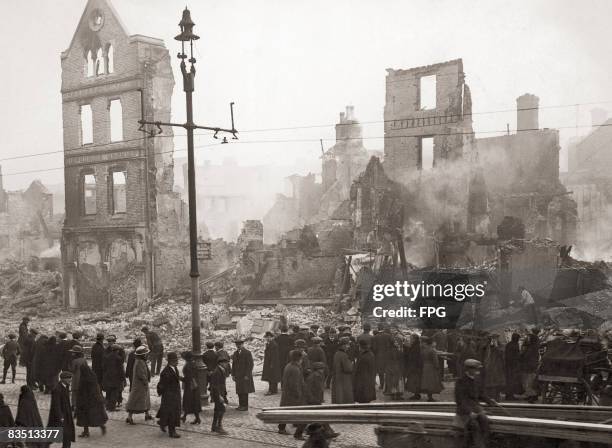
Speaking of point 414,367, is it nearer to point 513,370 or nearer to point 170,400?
point 513,370

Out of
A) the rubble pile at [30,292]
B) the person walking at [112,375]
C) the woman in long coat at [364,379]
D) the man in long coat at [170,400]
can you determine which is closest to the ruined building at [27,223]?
the rubble pile at [30,292]

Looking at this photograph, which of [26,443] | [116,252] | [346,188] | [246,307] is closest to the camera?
[26,443]

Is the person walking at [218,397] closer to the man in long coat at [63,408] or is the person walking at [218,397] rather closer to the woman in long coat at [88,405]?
the woman in long coat at [88,405]

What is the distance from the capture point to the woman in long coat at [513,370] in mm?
13125

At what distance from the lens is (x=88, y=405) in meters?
10.6

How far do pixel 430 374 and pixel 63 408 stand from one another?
6880mm

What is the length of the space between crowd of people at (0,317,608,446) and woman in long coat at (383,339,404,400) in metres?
0.02

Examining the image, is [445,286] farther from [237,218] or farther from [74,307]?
[237,218]

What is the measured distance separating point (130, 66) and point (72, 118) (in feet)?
14.2

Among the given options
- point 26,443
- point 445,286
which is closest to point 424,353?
point 26,443

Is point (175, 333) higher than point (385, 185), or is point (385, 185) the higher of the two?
point (385, 185)

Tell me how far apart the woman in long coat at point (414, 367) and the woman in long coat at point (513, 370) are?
176 centimetres

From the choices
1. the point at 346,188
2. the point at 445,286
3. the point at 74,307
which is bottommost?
the point at 74,307

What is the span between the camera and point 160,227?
30.6 m
